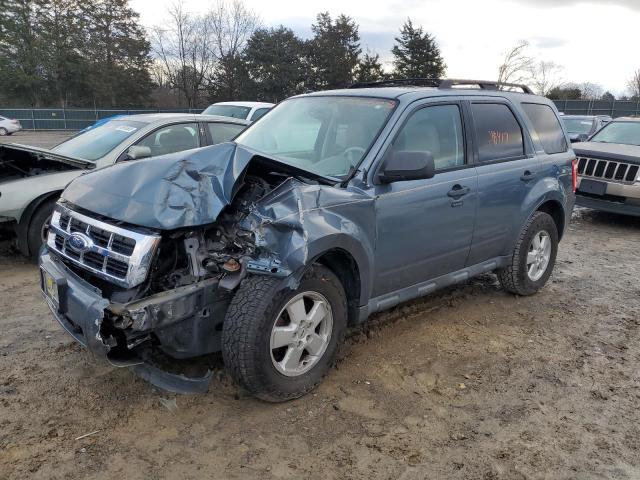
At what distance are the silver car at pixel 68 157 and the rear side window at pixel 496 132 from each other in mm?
3535

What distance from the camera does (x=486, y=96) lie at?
4797 mm

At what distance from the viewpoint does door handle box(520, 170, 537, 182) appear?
4.89 m

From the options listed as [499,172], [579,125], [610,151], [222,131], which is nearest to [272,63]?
[579,125]

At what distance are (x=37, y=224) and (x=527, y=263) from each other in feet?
17.0

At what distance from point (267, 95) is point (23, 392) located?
144 ft

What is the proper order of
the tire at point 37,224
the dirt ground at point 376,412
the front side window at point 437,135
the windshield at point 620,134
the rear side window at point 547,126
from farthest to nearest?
the windshield at point 620,134
the tire at point 37,224
the rear side window at point 547,126
the front side window at point 437,135
the dirt ground at point 376,412

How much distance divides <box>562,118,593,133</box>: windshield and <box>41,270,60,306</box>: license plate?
15355 mm

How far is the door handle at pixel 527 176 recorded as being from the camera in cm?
489

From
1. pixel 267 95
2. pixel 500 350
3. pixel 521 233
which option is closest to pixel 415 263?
pixel 500 350

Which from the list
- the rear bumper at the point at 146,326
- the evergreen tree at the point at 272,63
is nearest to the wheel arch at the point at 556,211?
the rear bumper at the point at 146,326

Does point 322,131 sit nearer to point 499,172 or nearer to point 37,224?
point 499,172

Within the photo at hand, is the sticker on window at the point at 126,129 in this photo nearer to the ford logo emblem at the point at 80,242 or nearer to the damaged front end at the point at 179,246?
the damaged front end at the point at 179,246

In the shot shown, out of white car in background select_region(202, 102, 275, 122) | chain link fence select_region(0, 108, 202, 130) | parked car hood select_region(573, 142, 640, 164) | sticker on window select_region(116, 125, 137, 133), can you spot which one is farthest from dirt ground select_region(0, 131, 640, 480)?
chain link fence select_region(0, 108, 202, 130)

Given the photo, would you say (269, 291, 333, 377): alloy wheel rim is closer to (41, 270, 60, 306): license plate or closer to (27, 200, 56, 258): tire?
(41, 270, 60, 306): license plate
